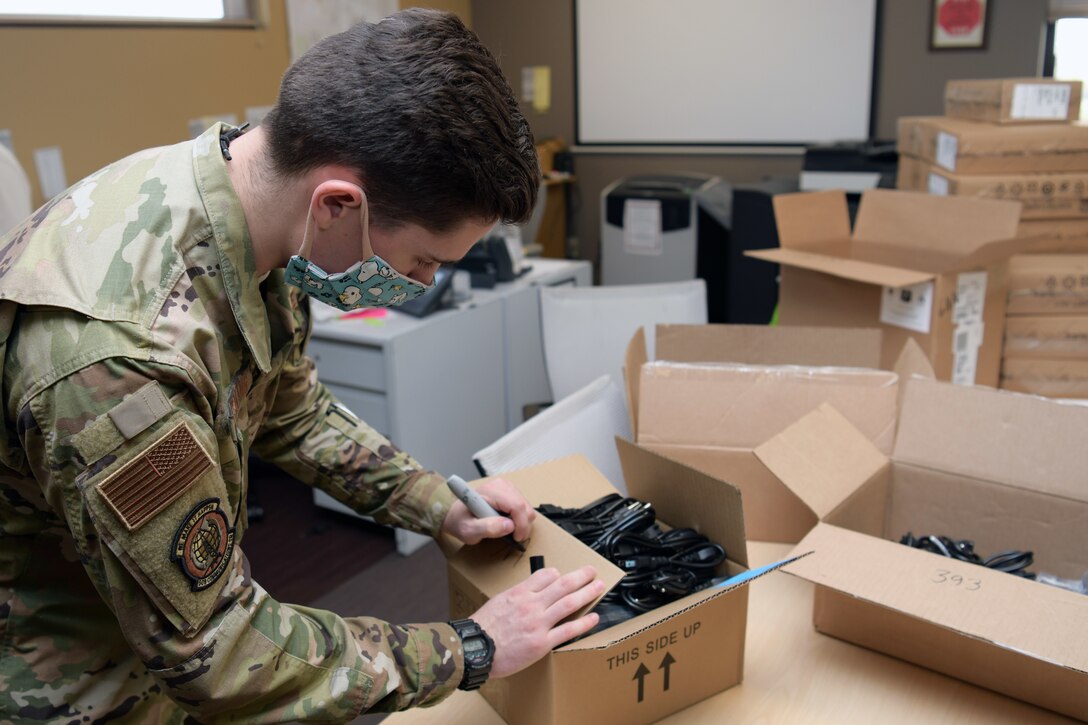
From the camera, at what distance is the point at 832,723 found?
95cm

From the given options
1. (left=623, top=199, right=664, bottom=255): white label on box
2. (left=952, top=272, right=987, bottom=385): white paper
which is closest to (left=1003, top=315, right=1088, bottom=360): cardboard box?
(left=952, top=272, right=987, bottom=385): white paper

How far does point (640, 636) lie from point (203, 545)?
0.46 m

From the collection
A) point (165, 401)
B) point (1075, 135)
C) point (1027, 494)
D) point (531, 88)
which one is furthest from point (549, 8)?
point (165, 401)

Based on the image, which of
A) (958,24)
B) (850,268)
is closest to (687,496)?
(850,268)

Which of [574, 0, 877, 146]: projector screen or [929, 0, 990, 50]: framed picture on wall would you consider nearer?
[929, 0, 990, 50]: framed picture on wall

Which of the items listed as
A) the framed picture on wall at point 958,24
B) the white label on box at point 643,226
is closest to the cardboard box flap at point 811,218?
the white label on box at point 643,226

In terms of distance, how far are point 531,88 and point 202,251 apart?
449 cm

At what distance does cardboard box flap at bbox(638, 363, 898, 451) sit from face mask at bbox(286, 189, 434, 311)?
0.53 m

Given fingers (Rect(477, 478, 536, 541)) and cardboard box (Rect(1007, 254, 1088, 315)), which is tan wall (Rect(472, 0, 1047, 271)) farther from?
fingers (Rect(477, 478, 536, 541))

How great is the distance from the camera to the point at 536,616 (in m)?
0.87

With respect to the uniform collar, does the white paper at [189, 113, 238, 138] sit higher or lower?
higher

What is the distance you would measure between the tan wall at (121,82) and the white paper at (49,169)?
0.06ft

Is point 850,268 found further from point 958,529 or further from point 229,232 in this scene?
point 229,232

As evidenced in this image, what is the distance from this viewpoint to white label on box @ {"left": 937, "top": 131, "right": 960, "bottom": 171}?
1855 millimetres
